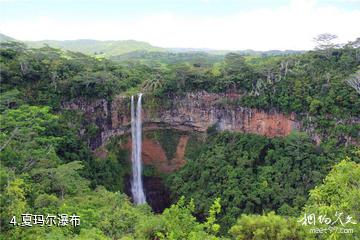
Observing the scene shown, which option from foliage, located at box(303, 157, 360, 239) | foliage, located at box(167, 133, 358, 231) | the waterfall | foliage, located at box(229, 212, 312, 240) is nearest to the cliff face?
the waterfall

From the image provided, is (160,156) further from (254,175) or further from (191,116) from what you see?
(254,175)

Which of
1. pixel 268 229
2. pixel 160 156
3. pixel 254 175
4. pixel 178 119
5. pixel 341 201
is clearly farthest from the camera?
pixel 160 156

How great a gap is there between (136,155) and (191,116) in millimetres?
5313

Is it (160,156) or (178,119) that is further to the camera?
(160,156)

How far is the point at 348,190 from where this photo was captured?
32.0ft

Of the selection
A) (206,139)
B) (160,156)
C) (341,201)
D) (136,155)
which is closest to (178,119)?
(206,139)

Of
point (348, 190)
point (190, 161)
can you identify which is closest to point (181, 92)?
point (190, 161)

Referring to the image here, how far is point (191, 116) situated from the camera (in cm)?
2942

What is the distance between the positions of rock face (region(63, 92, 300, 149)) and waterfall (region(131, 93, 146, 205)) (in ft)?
1.50

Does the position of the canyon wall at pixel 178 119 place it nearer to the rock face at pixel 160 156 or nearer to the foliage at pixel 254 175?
the rock face at pixel 160 156

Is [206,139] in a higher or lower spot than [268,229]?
lower

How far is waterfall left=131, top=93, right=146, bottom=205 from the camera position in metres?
28.6

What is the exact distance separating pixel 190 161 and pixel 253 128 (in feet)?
17.2

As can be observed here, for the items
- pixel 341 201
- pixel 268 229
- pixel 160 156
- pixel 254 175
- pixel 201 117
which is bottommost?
pixel 160 156
